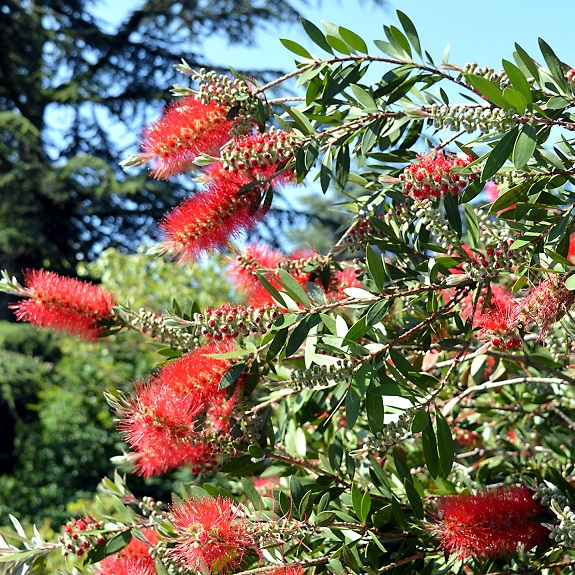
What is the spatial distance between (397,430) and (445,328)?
1.18 feet

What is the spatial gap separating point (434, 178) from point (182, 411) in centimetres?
43

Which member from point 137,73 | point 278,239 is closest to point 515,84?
point 278,239

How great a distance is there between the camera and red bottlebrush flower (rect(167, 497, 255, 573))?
0.84 m

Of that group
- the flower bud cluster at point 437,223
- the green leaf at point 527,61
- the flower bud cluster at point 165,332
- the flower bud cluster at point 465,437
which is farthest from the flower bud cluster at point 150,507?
the green leaf at point 527,61

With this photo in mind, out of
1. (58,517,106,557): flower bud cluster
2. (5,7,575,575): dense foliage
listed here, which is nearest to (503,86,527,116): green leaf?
(5,7,575,575): dense foliage

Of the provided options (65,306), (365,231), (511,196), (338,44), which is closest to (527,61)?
(511,196)

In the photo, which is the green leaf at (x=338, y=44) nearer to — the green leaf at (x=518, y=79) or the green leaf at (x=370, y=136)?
the green leaf at (x=370, y=136)

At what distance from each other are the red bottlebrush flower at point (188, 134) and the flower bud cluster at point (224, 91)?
0.02 m

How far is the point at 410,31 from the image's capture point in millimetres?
932

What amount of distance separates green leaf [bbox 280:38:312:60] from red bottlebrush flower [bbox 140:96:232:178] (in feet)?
0.40

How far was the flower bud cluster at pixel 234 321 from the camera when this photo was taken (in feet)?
2.93

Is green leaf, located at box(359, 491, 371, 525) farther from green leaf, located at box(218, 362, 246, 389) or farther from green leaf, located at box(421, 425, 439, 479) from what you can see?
green leaf, located at box(218, 362, 246, 389)

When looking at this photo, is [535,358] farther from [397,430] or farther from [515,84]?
[515,84]

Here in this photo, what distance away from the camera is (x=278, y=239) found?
6684 millimetres
